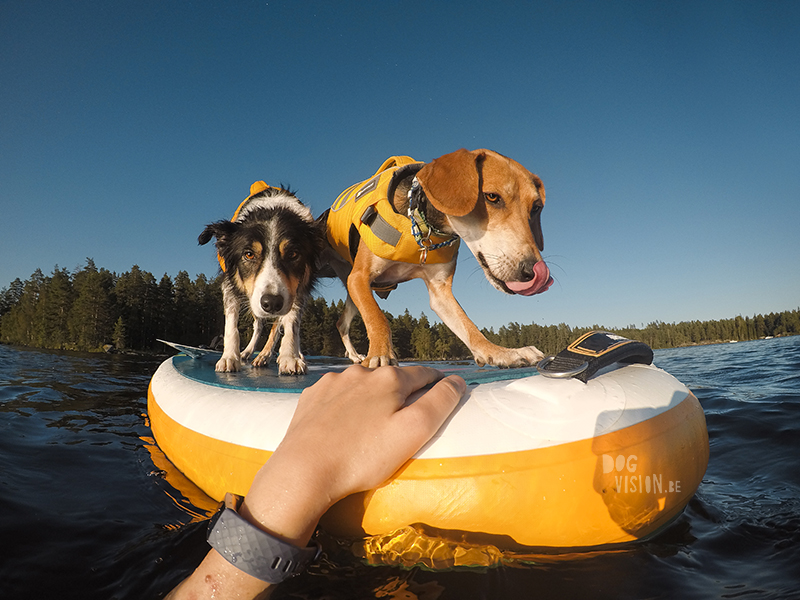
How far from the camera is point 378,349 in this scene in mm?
3143

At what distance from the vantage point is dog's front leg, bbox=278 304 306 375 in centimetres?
350

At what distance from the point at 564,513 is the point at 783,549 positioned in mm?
1180

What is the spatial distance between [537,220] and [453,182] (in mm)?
785

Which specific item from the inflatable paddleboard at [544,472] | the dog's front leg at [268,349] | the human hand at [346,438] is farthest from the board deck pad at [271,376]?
the human hand at [346,438]

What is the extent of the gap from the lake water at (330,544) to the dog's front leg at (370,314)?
4.45 feet

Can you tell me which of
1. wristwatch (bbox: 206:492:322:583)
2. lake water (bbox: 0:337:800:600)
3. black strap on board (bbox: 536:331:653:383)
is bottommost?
lake water (bbox: 0:337:800:600)

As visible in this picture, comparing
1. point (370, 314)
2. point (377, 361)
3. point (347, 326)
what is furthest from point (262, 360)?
point (377, 361)

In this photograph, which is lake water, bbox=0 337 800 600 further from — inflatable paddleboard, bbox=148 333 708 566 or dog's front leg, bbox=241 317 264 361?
dog's front leg, bbox=241 317 264 361

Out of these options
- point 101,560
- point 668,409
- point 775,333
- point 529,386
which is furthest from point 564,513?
point 775,333

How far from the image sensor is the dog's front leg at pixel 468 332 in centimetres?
329

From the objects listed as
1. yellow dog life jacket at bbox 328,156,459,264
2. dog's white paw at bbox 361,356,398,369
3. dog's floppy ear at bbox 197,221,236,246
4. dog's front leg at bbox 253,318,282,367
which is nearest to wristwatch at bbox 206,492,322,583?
dog's white paw at bbox 361,356,398,369

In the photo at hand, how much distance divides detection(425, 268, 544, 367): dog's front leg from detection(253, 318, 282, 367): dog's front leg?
5.27ft

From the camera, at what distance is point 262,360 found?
4.25m

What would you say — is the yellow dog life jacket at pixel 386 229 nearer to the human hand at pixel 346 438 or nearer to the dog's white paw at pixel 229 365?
the dog's white paw at pixel 229 365
